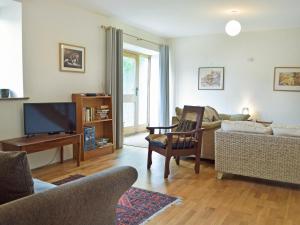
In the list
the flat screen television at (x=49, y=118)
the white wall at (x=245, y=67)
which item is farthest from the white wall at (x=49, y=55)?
the white wall at (x=245, y=67)

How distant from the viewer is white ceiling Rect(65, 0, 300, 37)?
4383 millimetres

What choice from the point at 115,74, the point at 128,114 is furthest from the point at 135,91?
the point at 115,74

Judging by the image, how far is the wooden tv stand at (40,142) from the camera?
346 cm

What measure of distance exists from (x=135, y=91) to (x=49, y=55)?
331cm

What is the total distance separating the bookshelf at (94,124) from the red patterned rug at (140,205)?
161 cm

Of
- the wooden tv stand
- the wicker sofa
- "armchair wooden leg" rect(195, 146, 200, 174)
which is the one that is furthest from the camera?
"armchair wooden leg" rect(195, 146, 200, 174)

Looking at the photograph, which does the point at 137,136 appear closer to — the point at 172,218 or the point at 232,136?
the point at 232,136

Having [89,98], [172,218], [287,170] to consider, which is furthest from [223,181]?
[89,98]

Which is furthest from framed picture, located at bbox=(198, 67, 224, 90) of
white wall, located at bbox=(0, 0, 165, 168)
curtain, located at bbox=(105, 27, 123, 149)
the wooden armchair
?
white wall, located at bbox=(0, 0, 165, 168)

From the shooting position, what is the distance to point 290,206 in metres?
2.92

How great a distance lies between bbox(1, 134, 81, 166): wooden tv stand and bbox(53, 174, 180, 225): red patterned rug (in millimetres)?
1278

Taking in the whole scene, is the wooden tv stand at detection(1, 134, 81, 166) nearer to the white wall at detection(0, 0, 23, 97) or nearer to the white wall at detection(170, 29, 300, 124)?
the white wall at detection(0, 0, 23, 97)

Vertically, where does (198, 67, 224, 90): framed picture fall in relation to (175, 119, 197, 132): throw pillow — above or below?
above

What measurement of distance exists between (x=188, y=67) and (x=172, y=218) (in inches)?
203
